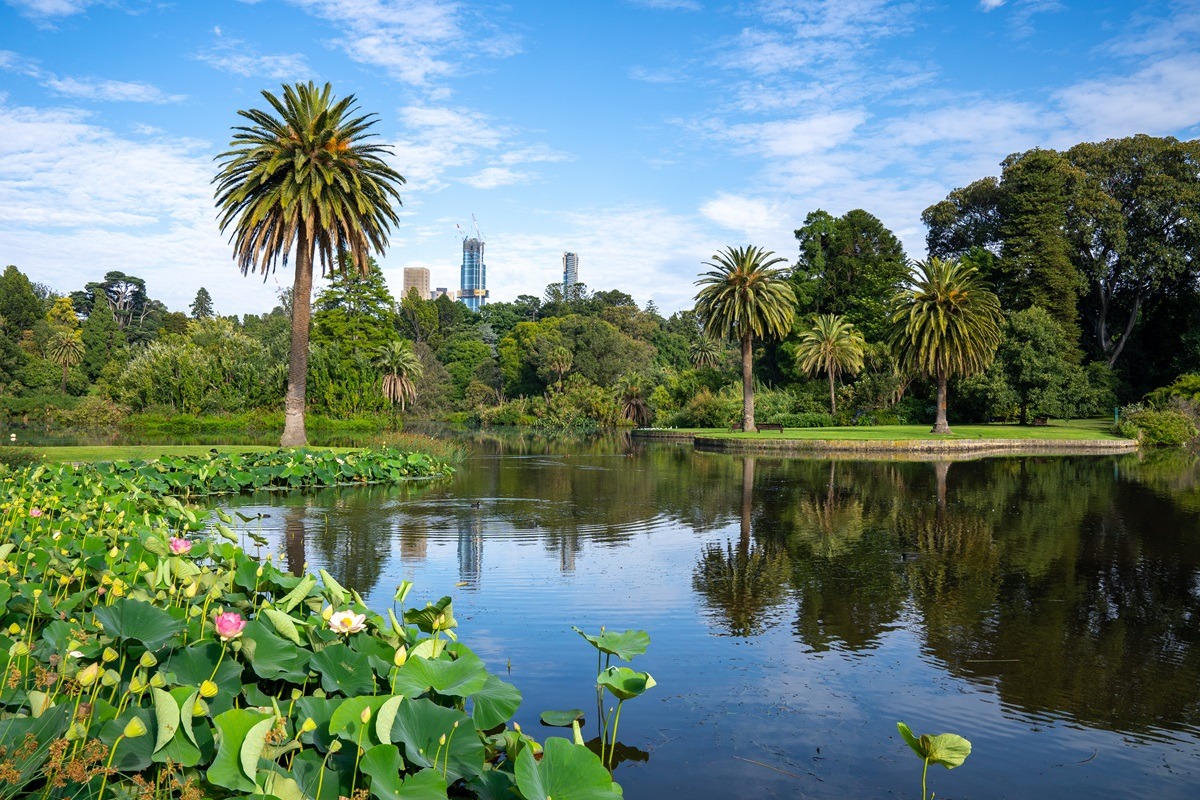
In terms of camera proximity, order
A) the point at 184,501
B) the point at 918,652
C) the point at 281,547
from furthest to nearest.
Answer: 1. the point at 184,501
2. the point at 281,547
3. the point at 918,652

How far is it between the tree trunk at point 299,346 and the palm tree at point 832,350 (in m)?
34.1

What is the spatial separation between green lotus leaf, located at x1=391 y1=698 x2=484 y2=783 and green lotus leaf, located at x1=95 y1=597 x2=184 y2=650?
1.32 meters

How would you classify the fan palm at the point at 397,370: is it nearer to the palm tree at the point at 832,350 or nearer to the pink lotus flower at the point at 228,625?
the palm tree at the point at 832,350

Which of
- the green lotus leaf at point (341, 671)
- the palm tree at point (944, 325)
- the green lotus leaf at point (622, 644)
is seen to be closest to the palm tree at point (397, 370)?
the palm tree at point (944, 325)

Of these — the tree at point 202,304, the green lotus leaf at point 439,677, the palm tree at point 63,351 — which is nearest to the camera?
the green lotus leaf at point 439,677

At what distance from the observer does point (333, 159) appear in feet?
92.6

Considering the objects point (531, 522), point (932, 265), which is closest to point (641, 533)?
point (531, 522)

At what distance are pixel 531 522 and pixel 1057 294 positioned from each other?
49.4m

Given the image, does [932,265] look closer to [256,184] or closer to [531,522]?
Result: [256,184]

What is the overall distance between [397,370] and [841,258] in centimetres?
3250

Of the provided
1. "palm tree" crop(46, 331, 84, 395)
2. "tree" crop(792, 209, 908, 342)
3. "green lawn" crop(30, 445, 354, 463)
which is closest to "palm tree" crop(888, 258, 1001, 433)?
"tree" crop(792, 209, 908, 342)

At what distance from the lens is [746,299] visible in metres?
48.8

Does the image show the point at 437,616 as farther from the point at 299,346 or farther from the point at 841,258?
the point at 841,258

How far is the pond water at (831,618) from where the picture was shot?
536cm
